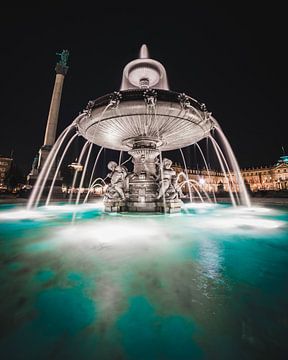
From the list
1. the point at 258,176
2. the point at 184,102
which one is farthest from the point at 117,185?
the point at 258,176

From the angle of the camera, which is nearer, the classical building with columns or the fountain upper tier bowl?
the fountain upper tier bowl

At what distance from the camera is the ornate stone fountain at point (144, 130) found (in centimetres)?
805

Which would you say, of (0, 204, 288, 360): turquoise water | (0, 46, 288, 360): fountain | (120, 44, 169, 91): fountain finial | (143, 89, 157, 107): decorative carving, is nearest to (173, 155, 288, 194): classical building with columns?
(120, 44, 169, 91): fountain finial

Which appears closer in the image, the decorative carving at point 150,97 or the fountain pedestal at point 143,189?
the decorative carving at point 150,97

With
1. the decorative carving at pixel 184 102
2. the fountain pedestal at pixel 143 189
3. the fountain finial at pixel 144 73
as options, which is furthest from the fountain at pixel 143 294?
the fountain finial at pixel 144 73

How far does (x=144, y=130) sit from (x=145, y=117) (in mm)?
1314

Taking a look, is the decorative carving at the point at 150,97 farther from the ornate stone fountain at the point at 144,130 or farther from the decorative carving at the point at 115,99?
the decorative carving at the point at 115,99

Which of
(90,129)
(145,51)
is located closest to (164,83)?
(145,51)

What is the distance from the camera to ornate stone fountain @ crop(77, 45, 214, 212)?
26.4 ft

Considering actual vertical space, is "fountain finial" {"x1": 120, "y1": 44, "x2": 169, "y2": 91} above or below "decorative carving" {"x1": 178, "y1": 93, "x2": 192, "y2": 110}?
above

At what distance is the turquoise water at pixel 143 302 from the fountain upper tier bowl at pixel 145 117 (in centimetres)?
600

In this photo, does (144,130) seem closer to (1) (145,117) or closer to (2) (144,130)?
(2) (144,130)

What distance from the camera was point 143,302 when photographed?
1.98 metres

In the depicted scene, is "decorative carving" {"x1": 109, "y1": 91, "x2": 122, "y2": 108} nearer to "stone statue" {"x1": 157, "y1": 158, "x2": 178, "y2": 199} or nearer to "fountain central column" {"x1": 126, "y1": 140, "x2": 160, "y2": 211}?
"fountain central column" {"x1": 126, "y1": 140, "x2": 160, "y2": 211}
